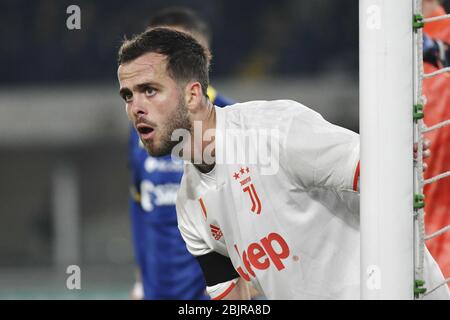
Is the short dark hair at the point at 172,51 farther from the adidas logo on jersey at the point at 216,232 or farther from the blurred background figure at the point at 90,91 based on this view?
the blurred background figure at the point at 90,91

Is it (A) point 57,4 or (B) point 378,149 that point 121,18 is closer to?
(A) point 57,4

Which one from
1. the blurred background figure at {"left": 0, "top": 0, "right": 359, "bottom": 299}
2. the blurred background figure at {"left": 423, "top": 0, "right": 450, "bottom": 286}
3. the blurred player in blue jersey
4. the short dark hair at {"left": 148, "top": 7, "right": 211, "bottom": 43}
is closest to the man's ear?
the blurred background figure at {"left": 423, "top": 0, "right": 450, "bottom": 286}

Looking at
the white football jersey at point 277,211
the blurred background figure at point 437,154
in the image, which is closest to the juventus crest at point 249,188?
the white football jersey at point 277,211

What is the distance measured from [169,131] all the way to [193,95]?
16cm

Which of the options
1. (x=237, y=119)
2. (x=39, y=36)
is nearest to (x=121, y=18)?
(x=39, y=36)

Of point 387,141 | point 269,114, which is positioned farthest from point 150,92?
point 387,141

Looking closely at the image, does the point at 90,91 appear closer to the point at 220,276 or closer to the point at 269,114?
the point at 220,276

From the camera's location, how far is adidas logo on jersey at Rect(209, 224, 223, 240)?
3.28m

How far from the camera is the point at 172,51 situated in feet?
10.2

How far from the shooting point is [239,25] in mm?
14391

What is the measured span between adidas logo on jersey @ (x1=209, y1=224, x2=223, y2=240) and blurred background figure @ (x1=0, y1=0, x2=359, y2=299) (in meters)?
9.72

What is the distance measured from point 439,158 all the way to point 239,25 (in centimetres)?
1061

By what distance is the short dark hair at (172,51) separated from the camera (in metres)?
3.07
